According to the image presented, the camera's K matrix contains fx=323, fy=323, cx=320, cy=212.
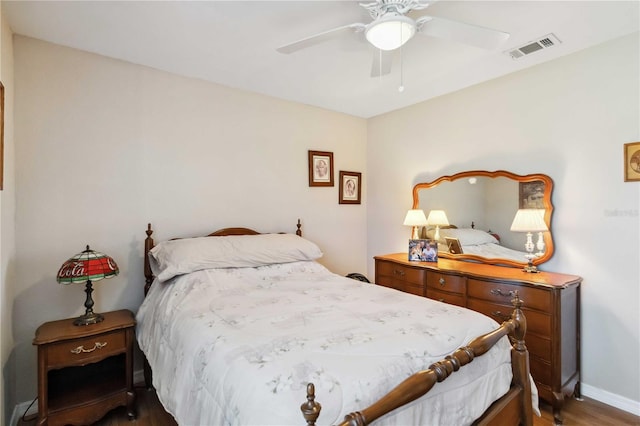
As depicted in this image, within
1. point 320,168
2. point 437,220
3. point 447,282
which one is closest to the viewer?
point 447,282

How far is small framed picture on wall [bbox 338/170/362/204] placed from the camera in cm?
389

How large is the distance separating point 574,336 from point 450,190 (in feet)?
5.03

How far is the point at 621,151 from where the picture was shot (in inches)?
87.5

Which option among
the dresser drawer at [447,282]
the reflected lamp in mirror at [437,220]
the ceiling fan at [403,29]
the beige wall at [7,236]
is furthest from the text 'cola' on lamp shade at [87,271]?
the reflected lamp in mirror at [437,220]

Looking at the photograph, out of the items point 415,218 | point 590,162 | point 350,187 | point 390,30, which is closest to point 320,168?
point 350,187

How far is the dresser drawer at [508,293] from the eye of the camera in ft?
7.11

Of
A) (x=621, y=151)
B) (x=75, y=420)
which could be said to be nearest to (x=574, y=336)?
(x=621, y=151)

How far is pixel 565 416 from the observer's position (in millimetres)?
2172

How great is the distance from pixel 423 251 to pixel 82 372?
2.91 m

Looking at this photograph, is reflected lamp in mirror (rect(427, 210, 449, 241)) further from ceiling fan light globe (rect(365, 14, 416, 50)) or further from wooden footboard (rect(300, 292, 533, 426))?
ceiling fan light globe (rect(365, 14, 416, 50))

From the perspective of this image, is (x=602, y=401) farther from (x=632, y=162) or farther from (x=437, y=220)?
(x=437, y=220)

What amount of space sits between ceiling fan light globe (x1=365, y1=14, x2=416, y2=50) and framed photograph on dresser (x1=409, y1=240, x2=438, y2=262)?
6.28ft

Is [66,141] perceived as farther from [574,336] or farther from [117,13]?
[574,336]

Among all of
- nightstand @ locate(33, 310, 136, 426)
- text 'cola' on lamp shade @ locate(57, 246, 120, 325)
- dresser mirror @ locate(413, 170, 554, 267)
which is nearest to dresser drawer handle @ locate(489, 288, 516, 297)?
dresser mirror @ locate(413, 170, 554, 267)
